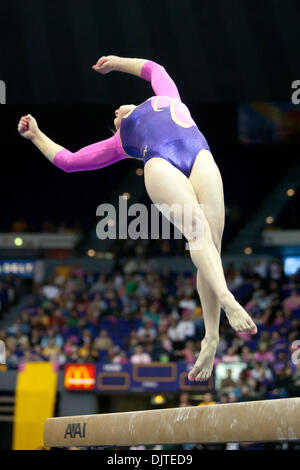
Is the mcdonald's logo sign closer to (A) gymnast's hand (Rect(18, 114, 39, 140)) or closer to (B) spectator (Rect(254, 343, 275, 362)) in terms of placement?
(B) spectator (Rect(254, 343, 275, 362))

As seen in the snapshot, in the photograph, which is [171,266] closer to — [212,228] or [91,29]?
[91,29]

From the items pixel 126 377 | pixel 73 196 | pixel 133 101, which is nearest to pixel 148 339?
pixel 126 377

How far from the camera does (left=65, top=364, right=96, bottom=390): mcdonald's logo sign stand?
13.3 m

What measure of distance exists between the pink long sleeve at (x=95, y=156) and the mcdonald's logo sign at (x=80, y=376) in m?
8.19

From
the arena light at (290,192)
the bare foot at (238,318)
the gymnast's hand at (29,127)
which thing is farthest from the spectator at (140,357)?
the arena light at (290,192)

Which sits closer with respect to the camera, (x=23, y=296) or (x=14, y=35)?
(x=14, y=35)

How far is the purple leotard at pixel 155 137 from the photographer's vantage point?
493cm

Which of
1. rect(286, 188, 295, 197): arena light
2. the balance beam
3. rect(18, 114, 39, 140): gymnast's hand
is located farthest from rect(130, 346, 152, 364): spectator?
rect(286, 188, 295, 197): arena light

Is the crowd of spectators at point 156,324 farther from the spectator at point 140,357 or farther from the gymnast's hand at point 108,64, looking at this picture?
the gymnast's hand at point 108,64

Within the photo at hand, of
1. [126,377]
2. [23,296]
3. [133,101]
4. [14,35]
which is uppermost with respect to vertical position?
[14,35]

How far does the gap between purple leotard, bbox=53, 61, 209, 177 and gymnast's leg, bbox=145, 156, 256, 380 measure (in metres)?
0.10
